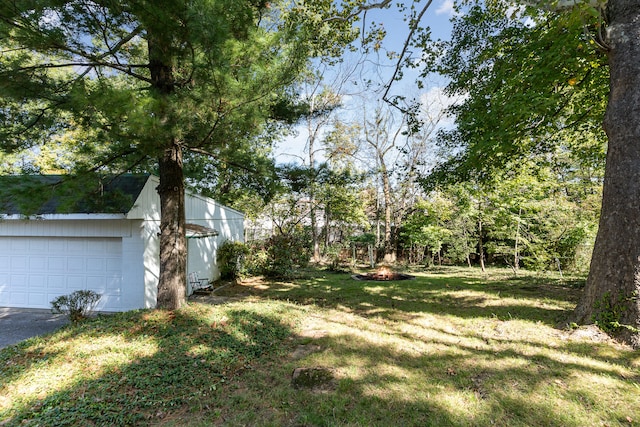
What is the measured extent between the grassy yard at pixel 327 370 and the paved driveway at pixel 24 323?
4.45 feet

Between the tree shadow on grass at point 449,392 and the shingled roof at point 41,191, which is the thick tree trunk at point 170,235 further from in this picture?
the tree shadow on grass at point 449,392

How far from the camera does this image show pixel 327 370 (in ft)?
12.3

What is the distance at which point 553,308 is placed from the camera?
589cm

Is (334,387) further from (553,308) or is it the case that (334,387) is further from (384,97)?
(384,97)

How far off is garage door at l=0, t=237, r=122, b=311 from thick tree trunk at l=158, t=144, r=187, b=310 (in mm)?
2265

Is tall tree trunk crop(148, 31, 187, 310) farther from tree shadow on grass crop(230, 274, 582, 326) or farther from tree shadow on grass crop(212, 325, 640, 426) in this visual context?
tree shadow on grass crop(230, 274, 582, 326)

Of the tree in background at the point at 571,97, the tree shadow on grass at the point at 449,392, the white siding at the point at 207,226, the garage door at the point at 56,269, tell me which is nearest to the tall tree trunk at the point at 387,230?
the tree in background at the point at 571,97

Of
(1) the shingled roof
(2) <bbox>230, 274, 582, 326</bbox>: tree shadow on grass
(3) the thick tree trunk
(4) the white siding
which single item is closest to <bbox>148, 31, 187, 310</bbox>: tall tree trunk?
(3) the thick tree trunk

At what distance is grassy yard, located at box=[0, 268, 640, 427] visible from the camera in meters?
2.88

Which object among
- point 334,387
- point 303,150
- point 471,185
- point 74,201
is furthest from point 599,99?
point 303,150

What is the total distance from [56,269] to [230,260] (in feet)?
17.0

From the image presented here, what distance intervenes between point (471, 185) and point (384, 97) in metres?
5.27

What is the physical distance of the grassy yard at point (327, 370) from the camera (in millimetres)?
2885

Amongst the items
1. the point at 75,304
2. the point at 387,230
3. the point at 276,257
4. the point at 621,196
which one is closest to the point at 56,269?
the point at 75,304
